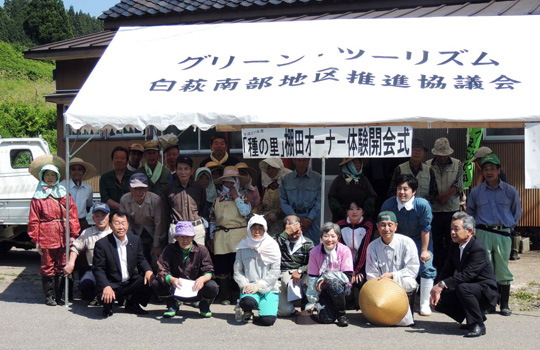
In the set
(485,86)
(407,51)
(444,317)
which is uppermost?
(407,51)

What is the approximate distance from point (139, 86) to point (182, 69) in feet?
2.01

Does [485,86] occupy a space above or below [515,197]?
above

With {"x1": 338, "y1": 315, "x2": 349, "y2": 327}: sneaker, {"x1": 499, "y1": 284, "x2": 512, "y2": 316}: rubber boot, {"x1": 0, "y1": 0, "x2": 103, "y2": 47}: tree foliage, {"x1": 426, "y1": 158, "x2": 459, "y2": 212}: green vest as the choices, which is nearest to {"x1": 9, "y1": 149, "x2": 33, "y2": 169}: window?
{"x1": 338, "y1": 315, "x2": 349, "y2": 327}: sneaker

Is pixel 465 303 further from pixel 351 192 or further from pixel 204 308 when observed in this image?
pixel 204 308

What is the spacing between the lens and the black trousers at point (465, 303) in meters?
6.07

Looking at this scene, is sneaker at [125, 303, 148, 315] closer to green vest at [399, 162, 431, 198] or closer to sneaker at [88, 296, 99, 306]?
sneaker at [88, 296, 99, 306]

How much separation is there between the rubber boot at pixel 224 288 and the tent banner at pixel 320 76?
5.94ft

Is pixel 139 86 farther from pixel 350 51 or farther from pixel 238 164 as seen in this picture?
pixel 350 51

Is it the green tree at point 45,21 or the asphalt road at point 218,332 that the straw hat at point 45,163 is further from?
the green tree at point 45,21

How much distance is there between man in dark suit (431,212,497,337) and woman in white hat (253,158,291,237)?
2.20 metres

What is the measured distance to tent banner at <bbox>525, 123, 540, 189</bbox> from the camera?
652 cm

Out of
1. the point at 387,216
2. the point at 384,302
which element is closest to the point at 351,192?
the point at 387,216

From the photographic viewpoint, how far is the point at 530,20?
8.11 metres

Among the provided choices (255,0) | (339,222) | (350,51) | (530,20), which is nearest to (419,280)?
(339,222)
